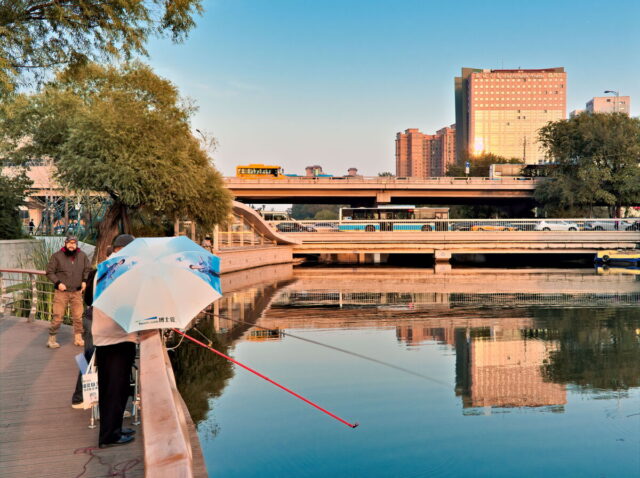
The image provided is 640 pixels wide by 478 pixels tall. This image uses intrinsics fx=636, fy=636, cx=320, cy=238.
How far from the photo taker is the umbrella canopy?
18.6ft

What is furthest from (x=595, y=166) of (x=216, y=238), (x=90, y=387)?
(x=90, y=387)

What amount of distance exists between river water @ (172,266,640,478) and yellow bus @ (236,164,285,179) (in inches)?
1750

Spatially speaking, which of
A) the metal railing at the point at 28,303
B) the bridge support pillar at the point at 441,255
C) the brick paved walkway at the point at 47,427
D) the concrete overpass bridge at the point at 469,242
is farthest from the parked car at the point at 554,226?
the brick paved walkway at the point at 47,427

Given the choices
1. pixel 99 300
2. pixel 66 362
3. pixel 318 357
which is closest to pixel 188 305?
pixel 99 300

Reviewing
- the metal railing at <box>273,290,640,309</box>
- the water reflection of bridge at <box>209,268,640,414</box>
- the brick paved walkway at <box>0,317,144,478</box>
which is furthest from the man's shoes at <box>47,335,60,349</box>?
the metal railing at <box>273,290,640,309</box>

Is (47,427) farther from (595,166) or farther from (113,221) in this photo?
(595,166)

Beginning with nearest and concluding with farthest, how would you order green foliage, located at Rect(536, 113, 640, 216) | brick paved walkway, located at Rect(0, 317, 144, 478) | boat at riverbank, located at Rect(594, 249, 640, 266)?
brick paved walkway, located at Rect(0, 317, 144, 478) → boat at riverbank, located at Rect(594, 249, 640, 266) → green foliage, located at Rect(536, 113, 640, 216)

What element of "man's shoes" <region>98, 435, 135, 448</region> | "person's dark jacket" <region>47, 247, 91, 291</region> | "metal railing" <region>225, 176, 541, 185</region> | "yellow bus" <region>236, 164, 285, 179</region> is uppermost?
"yellow bus" <region>236, 164, 285, 179</region>

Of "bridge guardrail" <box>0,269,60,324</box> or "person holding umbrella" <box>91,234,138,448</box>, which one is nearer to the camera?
"person holding umbrella" <box>91,234,138,448</box>

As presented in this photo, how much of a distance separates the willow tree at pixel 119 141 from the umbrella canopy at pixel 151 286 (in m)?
22.5

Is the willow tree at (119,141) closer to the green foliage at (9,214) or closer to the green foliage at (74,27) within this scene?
the green foliage at (9,214)

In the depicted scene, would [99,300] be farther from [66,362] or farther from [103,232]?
[103,232]

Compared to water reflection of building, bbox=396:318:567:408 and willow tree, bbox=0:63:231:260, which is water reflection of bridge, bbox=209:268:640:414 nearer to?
water reflection of building, bbox=396:318:567:408

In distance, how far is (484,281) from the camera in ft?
122
